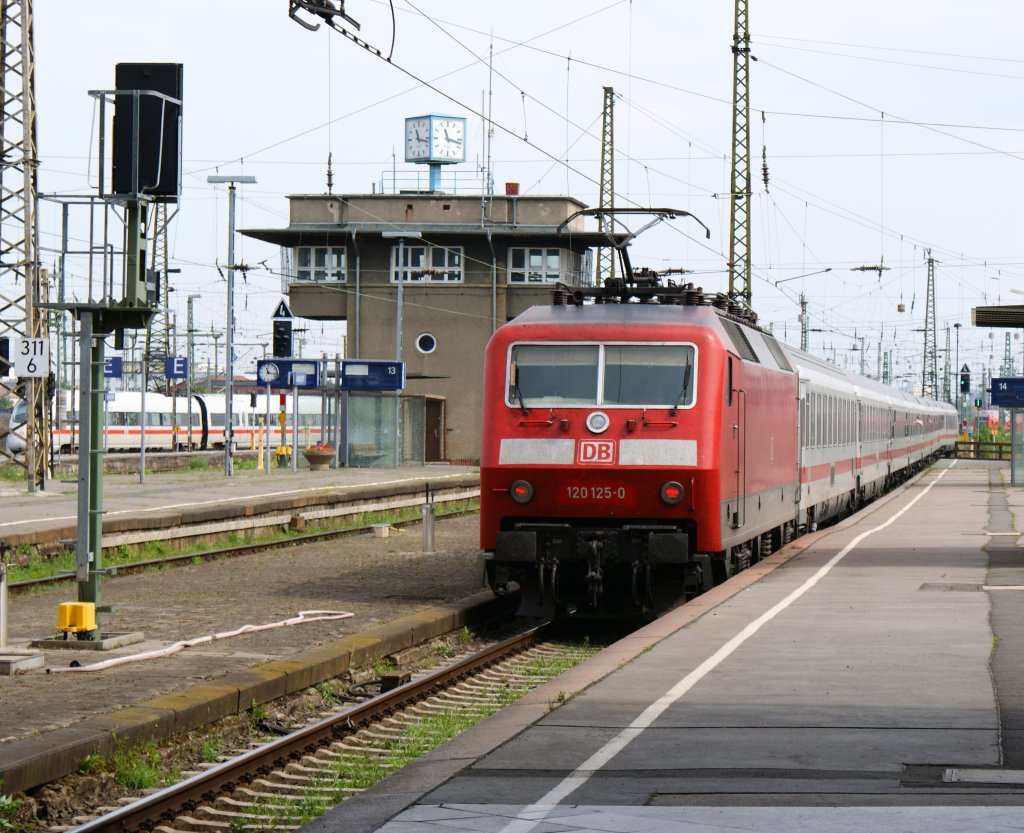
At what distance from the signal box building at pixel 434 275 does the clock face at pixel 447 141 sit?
620cm

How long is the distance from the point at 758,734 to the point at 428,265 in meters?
51.0

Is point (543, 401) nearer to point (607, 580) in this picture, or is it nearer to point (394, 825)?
point (607, 580)

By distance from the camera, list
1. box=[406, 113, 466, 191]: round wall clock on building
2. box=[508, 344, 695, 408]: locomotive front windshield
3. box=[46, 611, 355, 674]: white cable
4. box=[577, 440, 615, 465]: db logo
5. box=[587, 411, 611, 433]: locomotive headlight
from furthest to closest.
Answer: box=[406, 113, 466, 191]: round wall clock on building → box=[508, 344, 695, 408]: locomotive front windshield → box=[587, 411, 611, 433]: locomotive headlight → box=[577, 440, 615, 465]: db logo → box=[46, 611, 355, 674]: white cable

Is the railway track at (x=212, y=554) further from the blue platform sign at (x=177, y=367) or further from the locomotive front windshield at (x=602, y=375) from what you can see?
the blue platform sign at (x=177, y=367)

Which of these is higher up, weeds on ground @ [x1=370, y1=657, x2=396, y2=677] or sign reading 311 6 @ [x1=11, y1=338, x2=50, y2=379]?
sign reading 311 6 @ [x1=11, y1=338, x2=50, y2=379]

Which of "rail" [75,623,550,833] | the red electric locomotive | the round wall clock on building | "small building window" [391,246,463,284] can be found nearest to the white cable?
the red electric locomotive

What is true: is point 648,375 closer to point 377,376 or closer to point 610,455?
point 610,455

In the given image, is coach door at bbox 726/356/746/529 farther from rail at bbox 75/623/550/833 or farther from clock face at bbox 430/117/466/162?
clock face at bbox 430/117/466/162

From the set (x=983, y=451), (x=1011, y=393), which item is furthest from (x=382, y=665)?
(x=983, y=451)

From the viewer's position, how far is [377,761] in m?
8.98

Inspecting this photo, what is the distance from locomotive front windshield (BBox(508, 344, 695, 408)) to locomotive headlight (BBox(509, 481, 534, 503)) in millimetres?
749

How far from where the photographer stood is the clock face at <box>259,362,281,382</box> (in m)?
42.0

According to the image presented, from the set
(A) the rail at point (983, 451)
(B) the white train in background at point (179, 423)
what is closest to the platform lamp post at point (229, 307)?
(B) the white train in background at point (179, 423)

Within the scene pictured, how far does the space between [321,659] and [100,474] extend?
2.46m
